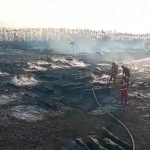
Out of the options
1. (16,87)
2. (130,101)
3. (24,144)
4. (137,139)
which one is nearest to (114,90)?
(130,101)

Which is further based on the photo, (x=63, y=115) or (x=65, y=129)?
(x=63, y=115)

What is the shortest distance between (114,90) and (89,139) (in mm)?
9503

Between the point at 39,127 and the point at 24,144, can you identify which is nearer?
the point at 24,144

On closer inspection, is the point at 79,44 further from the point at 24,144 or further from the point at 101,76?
the point at 24,144

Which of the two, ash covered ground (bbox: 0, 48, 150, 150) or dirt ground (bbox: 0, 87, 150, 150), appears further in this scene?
ash covered ground (bbox: 0, 48, 150, 150)

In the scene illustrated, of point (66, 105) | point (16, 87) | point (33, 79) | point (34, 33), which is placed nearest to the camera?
point (66, 105)

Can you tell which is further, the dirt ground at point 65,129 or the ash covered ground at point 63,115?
the ash covered ground at point 63,115

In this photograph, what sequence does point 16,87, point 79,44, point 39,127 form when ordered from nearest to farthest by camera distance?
point 39,127 → point 16,87 → point 79,44

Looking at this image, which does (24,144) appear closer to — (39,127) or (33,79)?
(39,127)

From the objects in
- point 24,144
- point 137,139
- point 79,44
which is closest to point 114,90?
point 137,139

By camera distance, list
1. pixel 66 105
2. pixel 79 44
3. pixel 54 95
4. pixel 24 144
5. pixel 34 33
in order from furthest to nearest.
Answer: pixel 34 33 → pixel 79 44 → pixel 54 95 → pixel 66 105 → pixel 24 144

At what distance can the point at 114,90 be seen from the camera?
20.4 m

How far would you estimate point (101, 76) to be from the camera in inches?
1092

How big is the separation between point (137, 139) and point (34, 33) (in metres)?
119
